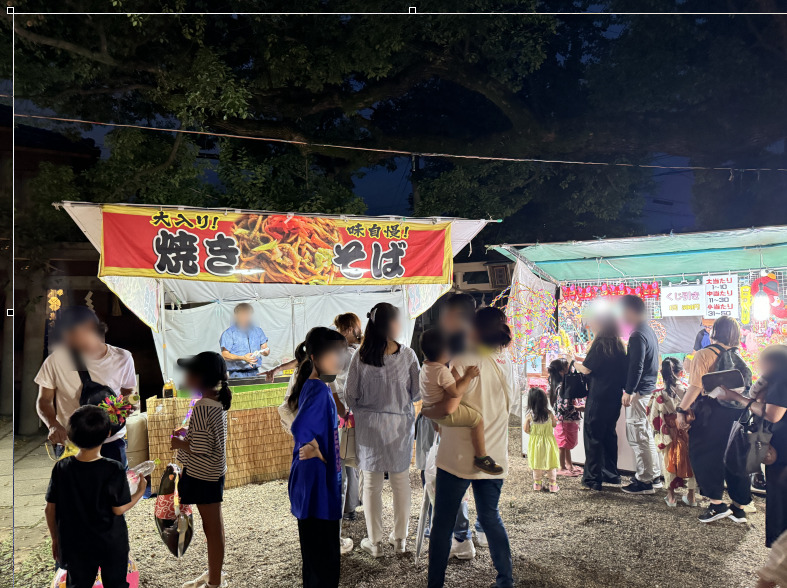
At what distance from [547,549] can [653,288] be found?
13.2 feet

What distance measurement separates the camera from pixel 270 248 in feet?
17.4

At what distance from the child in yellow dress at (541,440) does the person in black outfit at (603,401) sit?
1.32 feet

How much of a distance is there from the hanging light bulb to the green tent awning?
0.32 meters

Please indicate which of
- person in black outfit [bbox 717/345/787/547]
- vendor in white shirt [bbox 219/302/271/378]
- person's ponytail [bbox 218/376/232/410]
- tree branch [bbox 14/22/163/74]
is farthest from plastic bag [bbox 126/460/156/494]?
tree branch [bbox 14/22/163/74]

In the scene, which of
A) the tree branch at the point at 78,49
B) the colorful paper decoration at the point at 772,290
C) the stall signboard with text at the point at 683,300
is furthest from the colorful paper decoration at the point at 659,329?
the tree branch at the point at 78,49

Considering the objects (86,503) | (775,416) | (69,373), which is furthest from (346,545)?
(775,416)

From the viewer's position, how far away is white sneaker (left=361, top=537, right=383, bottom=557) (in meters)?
3.80

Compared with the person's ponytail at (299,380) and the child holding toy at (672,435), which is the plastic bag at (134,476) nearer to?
the person's ponytail at (299,380)

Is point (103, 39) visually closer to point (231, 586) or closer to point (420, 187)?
point (420, 187)

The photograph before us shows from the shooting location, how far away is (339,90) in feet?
33.0

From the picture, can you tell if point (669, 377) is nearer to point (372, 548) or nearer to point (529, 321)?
point (529, 321)

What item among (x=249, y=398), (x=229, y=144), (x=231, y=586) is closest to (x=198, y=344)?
(x=249, y=398)

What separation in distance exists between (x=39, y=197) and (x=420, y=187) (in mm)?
6726

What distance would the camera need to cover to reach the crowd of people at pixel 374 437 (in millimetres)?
2727
